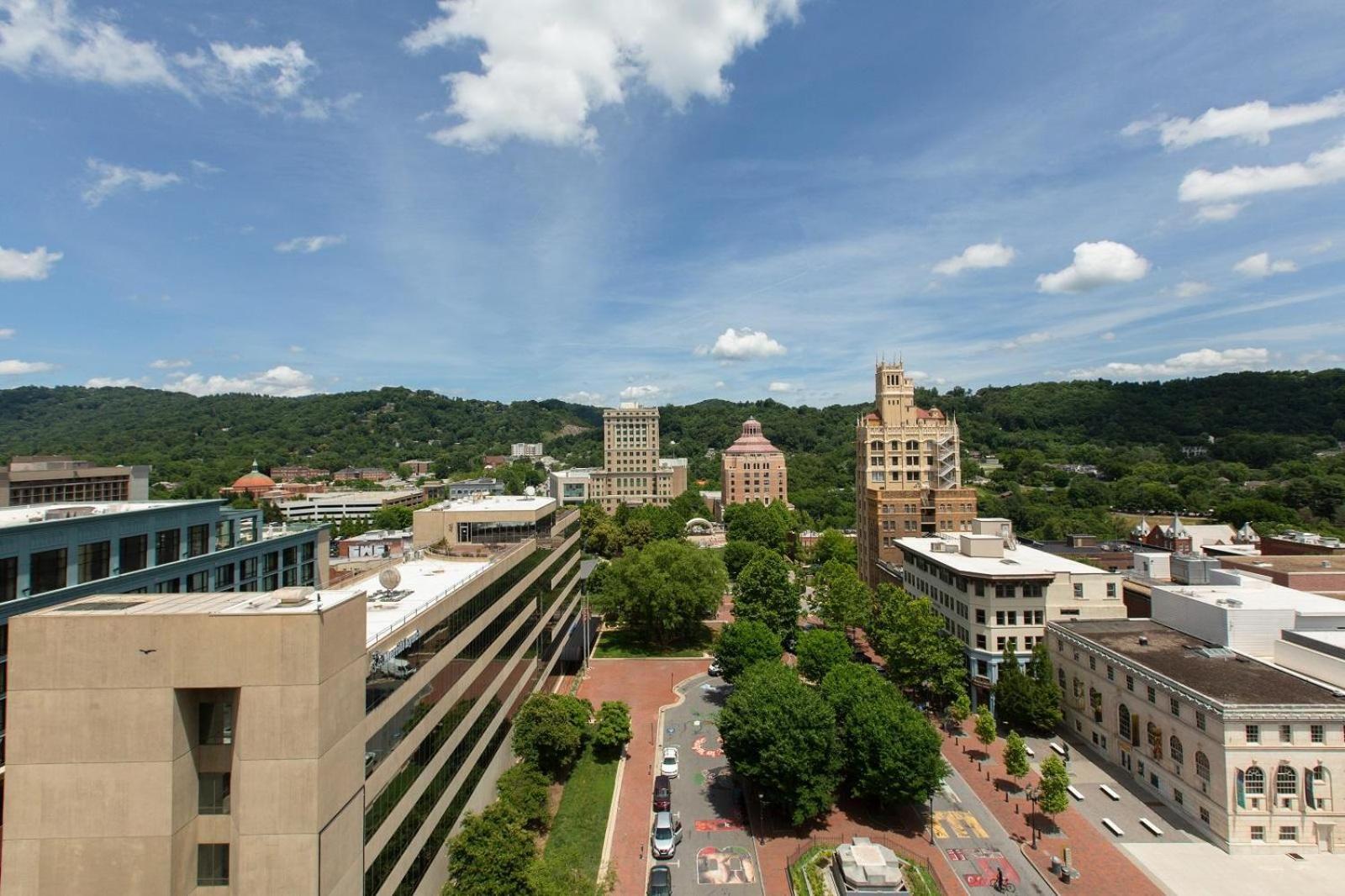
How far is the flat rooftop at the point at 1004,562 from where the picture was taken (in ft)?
180

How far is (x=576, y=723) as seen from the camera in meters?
43.5

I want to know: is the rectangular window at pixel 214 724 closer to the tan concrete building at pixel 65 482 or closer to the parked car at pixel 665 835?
the parked car at pixel 665 835

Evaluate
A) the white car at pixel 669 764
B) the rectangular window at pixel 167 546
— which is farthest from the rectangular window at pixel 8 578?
the white car at pixel 669 764

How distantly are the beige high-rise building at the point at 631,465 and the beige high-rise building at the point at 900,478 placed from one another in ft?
301

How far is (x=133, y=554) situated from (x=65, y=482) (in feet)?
72.9

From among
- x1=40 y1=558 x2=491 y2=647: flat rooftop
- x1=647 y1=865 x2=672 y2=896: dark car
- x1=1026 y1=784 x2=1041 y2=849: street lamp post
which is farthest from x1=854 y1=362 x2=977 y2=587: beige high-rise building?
x1=40 y1=558 x2=491 y2=647: flat rooftop

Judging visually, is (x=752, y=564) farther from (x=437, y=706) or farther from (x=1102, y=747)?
(x=437, y=706)

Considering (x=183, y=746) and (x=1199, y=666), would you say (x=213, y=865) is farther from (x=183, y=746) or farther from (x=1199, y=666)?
(x=1199, y=666)

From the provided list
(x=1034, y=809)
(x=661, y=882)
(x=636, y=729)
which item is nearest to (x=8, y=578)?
(x=661, y=882)

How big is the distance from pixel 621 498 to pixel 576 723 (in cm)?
13640

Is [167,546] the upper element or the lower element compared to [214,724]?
upper

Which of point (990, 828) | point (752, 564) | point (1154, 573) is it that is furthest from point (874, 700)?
point (1154, 573)

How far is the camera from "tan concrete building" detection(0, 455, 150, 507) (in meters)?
45.8

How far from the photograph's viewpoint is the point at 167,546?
121 ft
